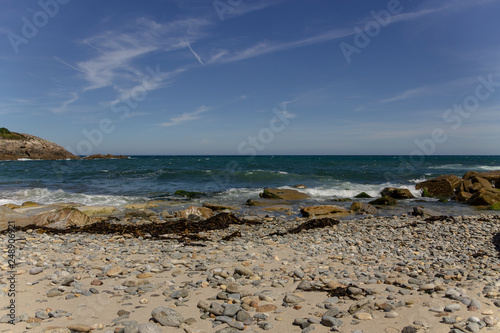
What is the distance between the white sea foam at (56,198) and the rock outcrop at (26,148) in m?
70.7

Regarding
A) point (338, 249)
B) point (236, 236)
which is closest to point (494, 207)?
point (338, 249)

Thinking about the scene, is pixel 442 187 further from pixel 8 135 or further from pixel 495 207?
pixel 8 135

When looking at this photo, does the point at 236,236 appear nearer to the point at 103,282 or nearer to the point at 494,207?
the point at 103,282

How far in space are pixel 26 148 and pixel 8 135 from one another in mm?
8175

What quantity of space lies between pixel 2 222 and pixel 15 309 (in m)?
7.30

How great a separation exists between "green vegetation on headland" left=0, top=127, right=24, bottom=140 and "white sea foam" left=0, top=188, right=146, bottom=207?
7753cm

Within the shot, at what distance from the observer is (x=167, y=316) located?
11.6 ft

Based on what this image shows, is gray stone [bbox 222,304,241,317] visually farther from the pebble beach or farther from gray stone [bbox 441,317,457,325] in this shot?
gray stone [bbox 441,317,457,325]

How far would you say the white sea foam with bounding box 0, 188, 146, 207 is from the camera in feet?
51.6

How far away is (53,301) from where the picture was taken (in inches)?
157

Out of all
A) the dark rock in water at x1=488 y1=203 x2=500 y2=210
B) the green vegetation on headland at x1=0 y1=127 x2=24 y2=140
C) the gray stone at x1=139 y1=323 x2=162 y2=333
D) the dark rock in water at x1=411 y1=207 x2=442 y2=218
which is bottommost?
the dark rock in water at x1=488 y1=203 x2=500 y2=210

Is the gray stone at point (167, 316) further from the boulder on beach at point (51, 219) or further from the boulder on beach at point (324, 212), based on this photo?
the boulder on beach at point (324, 212)

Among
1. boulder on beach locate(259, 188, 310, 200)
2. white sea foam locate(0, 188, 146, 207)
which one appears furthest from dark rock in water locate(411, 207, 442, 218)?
white sea foam locate(0, 188, 146, 207)

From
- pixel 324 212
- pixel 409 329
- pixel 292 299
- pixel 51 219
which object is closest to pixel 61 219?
pixel 51 219
